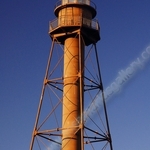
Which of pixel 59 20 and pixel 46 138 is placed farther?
pixel 59 20

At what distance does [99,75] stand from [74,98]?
3515 millimetres

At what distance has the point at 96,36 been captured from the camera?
37.2m

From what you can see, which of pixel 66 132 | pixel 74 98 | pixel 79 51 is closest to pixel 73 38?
pixel 79 51

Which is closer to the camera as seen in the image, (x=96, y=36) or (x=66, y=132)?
(x=66, y=132)

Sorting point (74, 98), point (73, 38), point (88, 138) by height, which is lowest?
point (88, 138)

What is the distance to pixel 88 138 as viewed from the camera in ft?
111

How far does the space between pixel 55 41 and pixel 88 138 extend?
27.9ft

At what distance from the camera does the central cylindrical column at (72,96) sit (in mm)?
33125

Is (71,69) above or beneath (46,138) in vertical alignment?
above

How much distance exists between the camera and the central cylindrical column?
33125 mm

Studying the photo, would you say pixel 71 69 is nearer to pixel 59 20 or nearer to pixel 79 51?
pixel 79 51

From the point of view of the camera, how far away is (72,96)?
34.4 meters

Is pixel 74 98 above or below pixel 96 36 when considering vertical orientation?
below

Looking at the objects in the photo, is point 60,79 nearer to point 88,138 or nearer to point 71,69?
point 71,69
